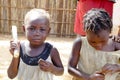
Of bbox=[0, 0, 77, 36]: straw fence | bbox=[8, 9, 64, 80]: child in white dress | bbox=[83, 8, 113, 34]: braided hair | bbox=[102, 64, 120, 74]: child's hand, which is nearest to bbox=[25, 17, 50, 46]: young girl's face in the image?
bbox=[8, 9, 64, 80]: child in white dress

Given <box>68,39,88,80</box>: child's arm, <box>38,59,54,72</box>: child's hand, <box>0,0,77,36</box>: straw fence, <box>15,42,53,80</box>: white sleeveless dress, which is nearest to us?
<box>38,59,54,72</box>: child's hand

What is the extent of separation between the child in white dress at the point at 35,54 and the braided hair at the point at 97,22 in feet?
0.88

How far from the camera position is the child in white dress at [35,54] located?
1.94 m

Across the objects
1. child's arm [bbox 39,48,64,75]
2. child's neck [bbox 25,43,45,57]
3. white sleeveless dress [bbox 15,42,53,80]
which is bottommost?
white sleeveless dress [bbox 15,42,53,80]

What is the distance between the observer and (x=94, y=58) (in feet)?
7.27

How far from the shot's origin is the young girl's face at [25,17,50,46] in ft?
6.33

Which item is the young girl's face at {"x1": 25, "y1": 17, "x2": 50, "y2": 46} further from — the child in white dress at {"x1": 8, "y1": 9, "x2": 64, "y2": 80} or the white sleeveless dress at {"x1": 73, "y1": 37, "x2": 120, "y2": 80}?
the white sleeveless dress at {"x1": 73, "y1": 37, "x2": 120, "y2": 80}

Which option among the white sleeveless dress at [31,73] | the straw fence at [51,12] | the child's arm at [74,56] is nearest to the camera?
the white sleeveless dress at [31,73]

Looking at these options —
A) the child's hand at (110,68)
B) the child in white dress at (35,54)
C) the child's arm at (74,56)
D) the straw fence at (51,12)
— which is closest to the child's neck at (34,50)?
the child in white dress at (35,54)

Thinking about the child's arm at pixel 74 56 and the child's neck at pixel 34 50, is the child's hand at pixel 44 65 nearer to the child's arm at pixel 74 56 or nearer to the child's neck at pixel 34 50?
the child's neck at pixel 34 50

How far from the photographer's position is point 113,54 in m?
2.18

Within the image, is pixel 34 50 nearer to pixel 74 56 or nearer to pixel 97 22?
pixel 74 56

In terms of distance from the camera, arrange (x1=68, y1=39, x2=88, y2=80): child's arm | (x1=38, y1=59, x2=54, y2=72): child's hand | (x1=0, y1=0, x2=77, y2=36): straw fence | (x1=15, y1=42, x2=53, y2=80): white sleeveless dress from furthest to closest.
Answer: (x1=0, y1=0, x2=77, y2=36): straw fence
(x1=68, y1=39, x2=88, y2=80): child's arm
(x1=15, y1=42, x2=53, y2=80): white sleeveless dress
(x1=38, y1=59, x2=54, y2=72): child's hand

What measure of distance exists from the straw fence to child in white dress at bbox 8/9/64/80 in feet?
25.9
